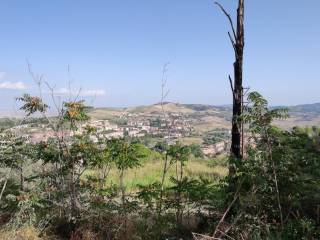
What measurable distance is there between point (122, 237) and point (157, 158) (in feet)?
39.1

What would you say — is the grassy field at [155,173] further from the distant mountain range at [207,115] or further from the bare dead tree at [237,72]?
the bare dead tree at [237,72]

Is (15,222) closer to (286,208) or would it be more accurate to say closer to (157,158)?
(286,208)

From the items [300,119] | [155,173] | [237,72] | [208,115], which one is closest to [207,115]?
[208,115]

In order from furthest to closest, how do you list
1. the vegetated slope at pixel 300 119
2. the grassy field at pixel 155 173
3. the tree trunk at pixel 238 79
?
the grassy field at pixel 155 173 → the tree trunk at pixel 238 79 → the vegetated slope at pixel 300 119

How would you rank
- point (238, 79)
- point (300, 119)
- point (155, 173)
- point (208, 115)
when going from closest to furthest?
point (238, 79), point (155, 173), point (300, 119), point (208, 115)

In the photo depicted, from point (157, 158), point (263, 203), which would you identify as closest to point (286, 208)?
point (263, 203)

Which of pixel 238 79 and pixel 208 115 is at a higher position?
pixel 238 79

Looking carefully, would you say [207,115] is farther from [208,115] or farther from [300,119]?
[300,119]

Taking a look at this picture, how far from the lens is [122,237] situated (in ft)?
23.3

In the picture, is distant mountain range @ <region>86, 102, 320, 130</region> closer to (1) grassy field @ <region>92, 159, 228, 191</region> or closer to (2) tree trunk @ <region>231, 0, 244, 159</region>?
(2) tree trunk @ <region>231, 0, 244, 159</region>

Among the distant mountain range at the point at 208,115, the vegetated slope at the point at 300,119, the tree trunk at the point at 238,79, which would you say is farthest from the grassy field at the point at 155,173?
the tree trunk at the point at 238,79


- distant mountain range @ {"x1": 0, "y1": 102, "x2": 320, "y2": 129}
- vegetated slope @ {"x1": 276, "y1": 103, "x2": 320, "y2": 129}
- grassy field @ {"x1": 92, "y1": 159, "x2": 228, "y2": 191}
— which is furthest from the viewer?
grassy field @ {"x1": 92, "y1": 159, "x2": 228, "y2": 191}

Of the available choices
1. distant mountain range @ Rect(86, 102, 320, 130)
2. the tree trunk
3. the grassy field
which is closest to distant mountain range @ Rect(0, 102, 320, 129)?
distant mountain range @ Rect(86, 102, 320, 130)

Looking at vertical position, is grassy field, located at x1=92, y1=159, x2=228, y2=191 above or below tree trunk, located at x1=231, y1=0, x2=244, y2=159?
below
